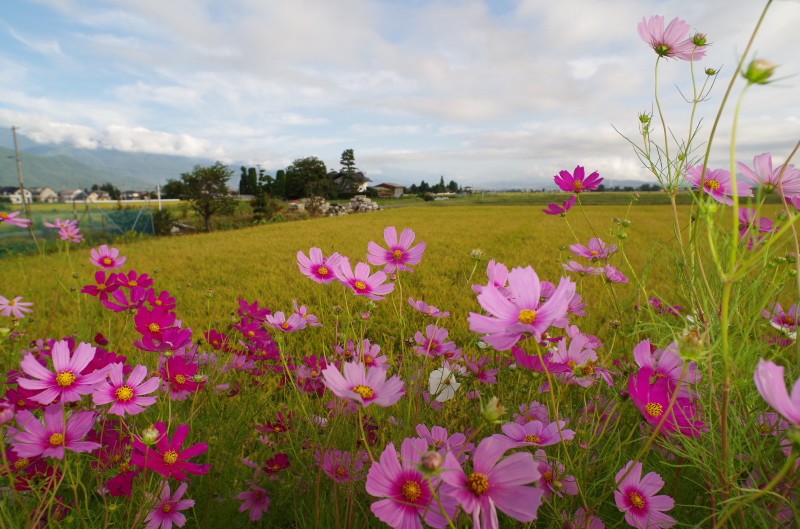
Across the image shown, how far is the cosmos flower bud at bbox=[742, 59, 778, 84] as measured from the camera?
1.33 feet

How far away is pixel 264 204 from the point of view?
20.9 meters

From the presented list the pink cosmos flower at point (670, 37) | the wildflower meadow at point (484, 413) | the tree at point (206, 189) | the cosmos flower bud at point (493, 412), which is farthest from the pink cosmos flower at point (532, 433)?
the tree at point (206, 189)

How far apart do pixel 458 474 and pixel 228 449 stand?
1.00m

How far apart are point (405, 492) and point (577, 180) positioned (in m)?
1.09

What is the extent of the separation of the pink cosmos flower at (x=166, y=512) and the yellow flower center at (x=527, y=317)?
750 millimetres

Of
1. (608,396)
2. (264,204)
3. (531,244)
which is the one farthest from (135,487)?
(264,204)

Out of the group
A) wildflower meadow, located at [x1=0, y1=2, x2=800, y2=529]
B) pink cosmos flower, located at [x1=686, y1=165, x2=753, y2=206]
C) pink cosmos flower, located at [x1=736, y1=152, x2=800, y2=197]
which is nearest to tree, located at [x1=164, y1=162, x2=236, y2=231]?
wildflower meadow, located at [x1=0, y1=2, x2=800, y2=529]

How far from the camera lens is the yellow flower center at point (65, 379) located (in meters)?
0.76

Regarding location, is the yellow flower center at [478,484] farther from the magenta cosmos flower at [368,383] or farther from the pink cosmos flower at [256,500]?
the pink cosmos flower at [256,500]

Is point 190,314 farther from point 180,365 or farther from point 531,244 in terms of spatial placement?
point 531,244

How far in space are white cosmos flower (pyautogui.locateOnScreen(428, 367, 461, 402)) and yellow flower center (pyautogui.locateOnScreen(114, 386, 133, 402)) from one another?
0.69 m

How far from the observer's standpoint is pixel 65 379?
765 mm

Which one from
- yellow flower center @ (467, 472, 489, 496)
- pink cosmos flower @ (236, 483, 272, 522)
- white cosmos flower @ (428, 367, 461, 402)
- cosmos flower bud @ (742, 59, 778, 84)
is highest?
cosmos flower bud @ (742, 59, 778, 84)

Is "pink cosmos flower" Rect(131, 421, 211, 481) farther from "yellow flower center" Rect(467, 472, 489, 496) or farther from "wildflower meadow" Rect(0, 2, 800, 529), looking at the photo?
"yellow flower center" Rect(467, 472, 489, 496)
